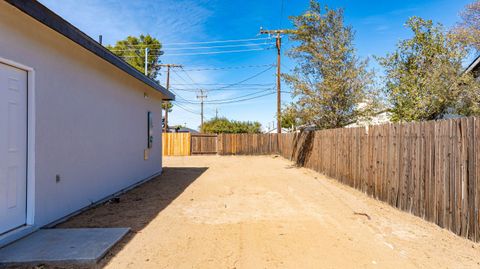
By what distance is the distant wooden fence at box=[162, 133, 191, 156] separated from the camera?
70.2 ft

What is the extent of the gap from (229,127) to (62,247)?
35640mm

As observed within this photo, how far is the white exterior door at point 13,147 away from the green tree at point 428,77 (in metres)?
9.17

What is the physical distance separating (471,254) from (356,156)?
430cm

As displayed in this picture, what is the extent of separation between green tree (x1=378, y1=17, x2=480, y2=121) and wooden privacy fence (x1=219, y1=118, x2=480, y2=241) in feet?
6.97

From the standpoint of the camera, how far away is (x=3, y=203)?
11.0ft

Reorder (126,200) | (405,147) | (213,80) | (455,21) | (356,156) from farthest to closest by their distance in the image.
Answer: (213,80), (455,21), (356,156), (126,200), (405,147)

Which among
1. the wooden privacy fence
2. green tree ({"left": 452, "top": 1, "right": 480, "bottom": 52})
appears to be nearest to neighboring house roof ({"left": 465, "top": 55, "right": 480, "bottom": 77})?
green tree ({"left": 452, "top": 1, "right": 480, "bottom": 52})

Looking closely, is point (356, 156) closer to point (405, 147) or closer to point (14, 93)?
point (405, 147)

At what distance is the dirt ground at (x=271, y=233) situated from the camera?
3117 millimetres

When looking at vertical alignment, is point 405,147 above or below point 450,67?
below

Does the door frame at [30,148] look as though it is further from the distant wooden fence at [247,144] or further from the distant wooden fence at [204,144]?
the distant wooden fence at [204,144]

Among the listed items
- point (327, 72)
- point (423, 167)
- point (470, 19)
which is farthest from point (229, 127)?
point (423, 167)

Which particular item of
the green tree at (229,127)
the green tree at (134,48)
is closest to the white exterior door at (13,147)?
the green tree at (134,48)

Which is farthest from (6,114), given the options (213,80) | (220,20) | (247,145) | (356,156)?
(213,80)
